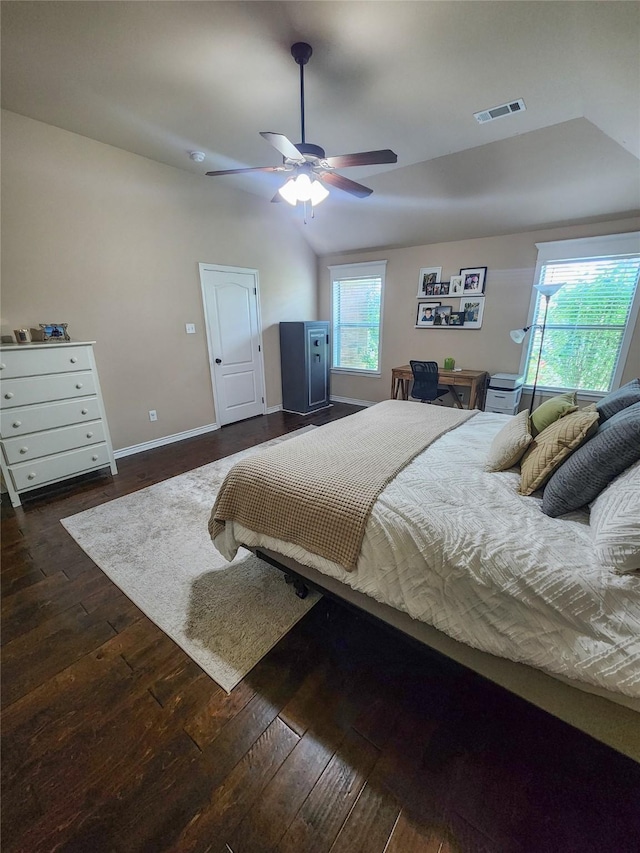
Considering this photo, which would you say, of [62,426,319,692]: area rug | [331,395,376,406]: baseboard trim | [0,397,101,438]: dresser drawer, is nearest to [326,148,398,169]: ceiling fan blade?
[62,426,319,692]: area rug

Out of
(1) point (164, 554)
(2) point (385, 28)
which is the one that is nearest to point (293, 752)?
(1) point (164, 554)

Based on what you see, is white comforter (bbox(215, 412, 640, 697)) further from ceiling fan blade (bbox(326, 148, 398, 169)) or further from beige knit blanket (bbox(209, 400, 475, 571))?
ceiling fan blade (bbox(326, 148, 398, 169))

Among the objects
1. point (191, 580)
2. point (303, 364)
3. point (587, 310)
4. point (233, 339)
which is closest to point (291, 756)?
point (191, 580)

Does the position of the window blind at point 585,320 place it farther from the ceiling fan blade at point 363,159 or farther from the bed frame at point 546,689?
the bed frame at point 546,689

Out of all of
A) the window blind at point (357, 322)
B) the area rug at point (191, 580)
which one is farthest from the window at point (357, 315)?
the area rug at point (191, 580)

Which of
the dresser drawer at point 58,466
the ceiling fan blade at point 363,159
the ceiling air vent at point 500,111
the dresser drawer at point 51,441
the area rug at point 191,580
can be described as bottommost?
the area rug at point 191,580

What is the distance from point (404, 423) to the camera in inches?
90.7

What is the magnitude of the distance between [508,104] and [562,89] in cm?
30

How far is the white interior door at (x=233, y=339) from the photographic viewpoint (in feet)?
13.3

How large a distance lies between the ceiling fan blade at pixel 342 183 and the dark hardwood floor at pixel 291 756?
262cm

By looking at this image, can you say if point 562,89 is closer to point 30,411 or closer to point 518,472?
point 518,472

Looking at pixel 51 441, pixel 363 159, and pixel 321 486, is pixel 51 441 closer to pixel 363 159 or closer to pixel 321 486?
pixel 321 486

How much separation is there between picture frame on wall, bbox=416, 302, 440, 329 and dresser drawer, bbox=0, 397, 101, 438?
3965mm

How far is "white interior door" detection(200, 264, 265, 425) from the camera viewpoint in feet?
13.3
